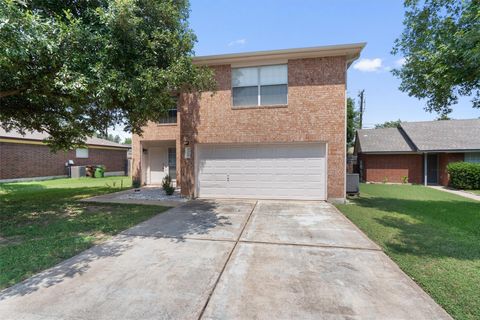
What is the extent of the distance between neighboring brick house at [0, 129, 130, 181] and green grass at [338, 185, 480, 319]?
49.0ft

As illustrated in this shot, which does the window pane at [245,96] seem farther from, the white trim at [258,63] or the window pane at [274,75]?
the white trim at [258,63]

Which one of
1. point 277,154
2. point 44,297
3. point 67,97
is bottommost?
point 44,297

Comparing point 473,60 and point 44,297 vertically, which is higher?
point 473,60

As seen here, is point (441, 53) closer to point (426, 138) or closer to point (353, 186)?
point (353, 186)

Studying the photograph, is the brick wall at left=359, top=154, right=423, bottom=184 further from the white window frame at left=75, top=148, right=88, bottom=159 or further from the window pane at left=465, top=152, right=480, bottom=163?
the white window frame at left=75, top=148, right=88, bottom=159

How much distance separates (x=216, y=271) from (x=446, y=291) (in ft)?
10.2

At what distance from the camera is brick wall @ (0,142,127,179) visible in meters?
15.7

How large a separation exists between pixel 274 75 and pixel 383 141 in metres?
13.8

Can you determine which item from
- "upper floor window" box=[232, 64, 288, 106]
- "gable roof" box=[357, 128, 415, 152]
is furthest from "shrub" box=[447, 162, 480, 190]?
"upper floor window" box=[232, 64, 288, 106]

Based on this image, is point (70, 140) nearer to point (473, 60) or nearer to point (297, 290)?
point (297, 290)

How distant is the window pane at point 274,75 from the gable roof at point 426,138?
11905 mm

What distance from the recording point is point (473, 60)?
5.71m

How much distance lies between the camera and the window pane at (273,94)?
9.47 metres

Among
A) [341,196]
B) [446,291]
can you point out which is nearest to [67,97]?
[446,291]
